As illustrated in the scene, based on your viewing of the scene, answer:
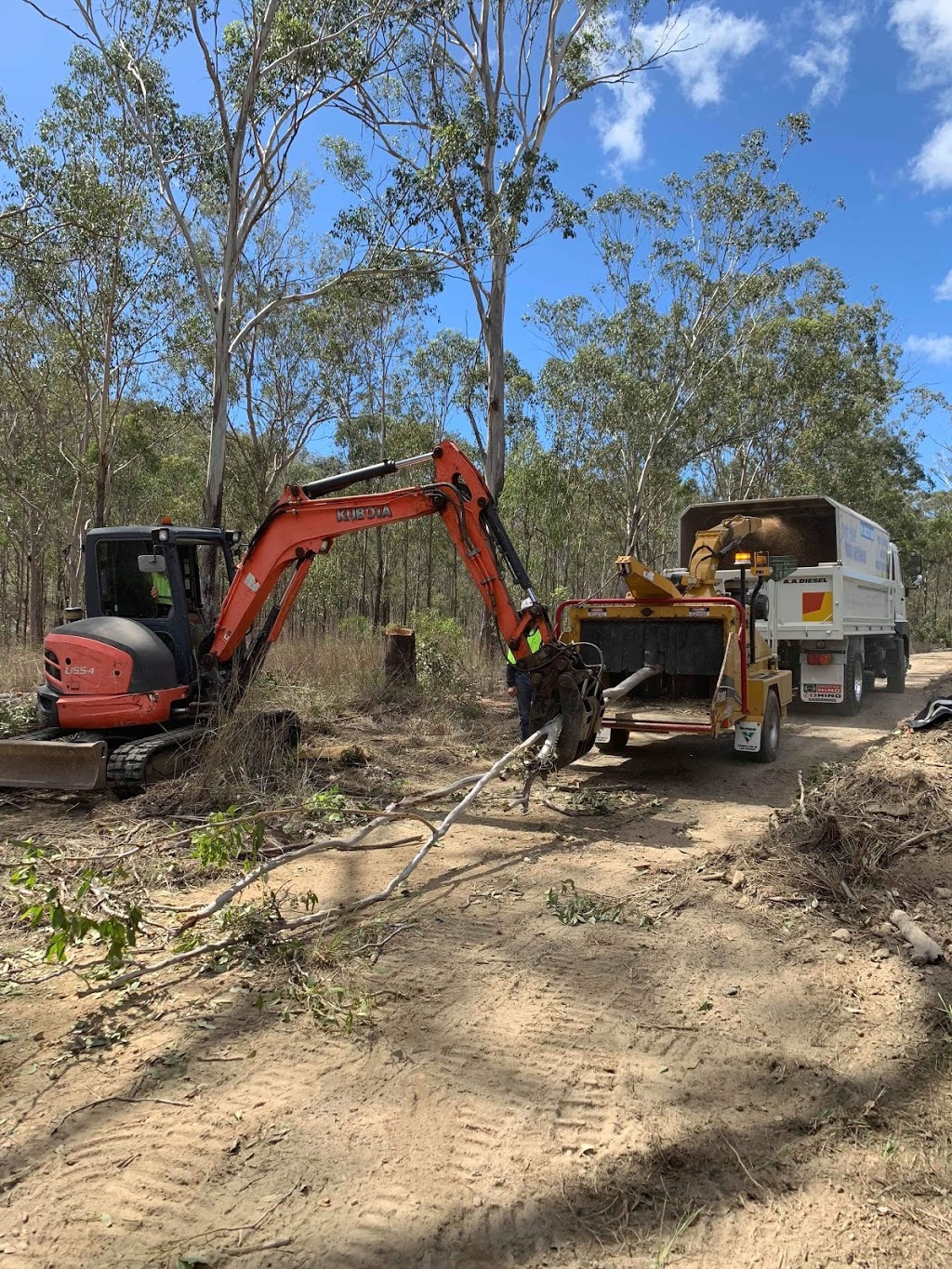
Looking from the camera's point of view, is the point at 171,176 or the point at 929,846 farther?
the point at 171,176

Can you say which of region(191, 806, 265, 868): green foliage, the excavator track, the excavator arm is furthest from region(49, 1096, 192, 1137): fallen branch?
the excavator arm

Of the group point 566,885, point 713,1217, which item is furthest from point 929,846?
point 713,1217

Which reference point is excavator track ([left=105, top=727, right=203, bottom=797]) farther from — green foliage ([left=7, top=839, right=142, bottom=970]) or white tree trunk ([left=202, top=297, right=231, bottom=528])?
white tree trunk ([left=202, top=297, right=231, bottom=528])

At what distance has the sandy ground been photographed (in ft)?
7.45

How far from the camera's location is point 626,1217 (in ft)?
7.68

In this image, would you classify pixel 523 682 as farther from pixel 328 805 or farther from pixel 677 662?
pixel 677 662

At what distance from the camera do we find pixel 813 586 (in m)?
11.4

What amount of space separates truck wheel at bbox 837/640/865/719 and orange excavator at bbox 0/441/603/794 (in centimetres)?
658

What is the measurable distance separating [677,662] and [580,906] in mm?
4530

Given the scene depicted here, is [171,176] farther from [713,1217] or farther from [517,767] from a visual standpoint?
[713,1217]

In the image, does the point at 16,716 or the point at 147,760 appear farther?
the point at 16,716

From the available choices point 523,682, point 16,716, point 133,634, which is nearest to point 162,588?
point 133,634

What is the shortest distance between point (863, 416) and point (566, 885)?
28123 mm

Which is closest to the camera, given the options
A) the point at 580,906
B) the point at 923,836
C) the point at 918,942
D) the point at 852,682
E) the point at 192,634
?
the point at 918,942
